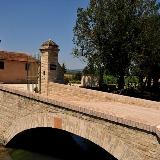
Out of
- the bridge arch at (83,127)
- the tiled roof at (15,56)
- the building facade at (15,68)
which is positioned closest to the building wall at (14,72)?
the building facade at (15,68)

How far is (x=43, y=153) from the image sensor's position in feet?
60.9

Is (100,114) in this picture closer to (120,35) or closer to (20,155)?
(20,155)

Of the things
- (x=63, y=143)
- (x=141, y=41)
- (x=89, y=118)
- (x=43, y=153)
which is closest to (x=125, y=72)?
(x=141, y=41)

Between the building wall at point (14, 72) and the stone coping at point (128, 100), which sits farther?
the building wall at point (14, 72)

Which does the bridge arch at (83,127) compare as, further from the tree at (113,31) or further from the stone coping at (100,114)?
the tree at (113,31)

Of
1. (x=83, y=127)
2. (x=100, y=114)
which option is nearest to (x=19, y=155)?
(x=83, y=127)

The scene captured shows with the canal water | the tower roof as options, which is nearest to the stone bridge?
the canal water

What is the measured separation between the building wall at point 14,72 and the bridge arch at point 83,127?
1971 cm

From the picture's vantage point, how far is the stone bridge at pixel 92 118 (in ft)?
36.3

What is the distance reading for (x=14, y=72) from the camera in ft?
122

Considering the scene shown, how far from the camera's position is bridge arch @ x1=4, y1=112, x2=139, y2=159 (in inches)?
462

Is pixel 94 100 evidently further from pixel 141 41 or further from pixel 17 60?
pixel 17 60

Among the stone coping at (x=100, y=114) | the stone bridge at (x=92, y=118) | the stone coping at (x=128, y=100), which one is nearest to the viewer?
the stone coping at (x=100, y=114)

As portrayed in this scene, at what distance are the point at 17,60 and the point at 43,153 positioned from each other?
781 inches
